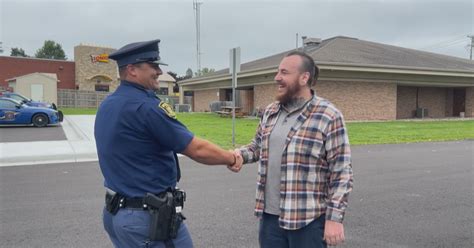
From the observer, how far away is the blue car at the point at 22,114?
19.9m

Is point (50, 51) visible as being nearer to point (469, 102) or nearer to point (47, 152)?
point (469, 102)

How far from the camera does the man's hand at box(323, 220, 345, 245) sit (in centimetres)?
263

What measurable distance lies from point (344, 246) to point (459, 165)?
270 inches

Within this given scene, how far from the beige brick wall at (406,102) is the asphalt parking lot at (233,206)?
69.5 ft

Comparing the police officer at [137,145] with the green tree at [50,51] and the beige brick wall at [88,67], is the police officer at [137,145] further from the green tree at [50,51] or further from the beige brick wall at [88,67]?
the green tree at [50,51]

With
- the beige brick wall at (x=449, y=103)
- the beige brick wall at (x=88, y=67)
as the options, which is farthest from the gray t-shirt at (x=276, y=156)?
the beige brick wall at (x=88, y=67)

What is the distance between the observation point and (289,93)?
2.84 meters

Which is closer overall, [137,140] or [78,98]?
[137,140]

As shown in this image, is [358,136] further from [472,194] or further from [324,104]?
[324,104]

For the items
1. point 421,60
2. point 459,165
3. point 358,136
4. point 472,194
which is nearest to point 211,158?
point 472,194

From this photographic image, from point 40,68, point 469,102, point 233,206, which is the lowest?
point 233,206

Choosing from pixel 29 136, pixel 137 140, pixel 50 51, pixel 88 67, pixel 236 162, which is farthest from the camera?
pixel 50 51

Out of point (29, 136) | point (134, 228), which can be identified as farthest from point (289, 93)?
point (29, 136)

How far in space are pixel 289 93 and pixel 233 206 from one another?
382 centimetres
